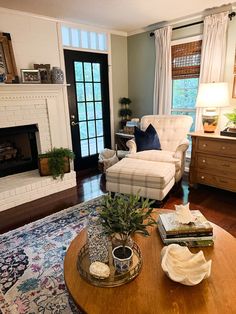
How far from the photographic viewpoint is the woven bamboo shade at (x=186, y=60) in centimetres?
340

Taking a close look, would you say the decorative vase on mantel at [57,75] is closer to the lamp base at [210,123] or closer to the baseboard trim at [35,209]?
the baseboard trim at [35,209]

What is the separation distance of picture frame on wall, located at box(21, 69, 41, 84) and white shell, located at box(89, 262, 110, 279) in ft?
8.85

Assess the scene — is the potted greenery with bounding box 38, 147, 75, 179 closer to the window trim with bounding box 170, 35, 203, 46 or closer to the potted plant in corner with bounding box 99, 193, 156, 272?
the potted plant in corner with bounding box 99, 193, 156, 272

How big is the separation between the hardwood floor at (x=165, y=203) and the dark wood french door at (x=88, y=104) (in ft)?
2.80

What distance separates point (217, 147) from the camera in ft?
9.41

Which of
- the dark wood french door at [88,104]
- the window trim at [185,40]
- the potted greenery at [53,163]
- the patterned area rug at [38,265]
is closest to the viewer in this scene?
the patterned area rug at [38,265]

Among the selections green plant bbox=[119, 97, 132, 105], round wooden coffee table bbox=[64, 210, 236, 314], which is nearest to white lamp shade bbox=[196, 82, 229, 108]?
green plant bbox=[119, 97, 132, 105]

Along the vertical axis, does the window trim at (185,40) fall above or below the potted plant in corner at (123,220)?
above

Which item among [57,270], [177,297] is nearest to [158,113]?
[57,270]

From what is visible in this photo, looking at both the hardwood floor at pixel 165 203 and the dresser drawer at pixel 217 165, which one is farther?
the dresser drawer at pixel 217 165

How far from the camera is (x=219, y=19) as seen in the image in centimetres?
301

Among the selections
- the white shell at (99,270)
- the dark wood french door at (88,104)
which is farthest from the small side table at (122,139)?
the white shell at (99,270)

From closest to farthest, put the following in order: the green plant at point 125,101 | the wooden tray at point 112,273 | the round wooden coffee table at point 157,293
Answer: the round wooden coffee table at point 157,293, the wooden tray at point 112,273, the green plant at point 125,101

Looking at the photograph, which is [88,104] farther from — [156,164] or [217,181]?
[217,181]
